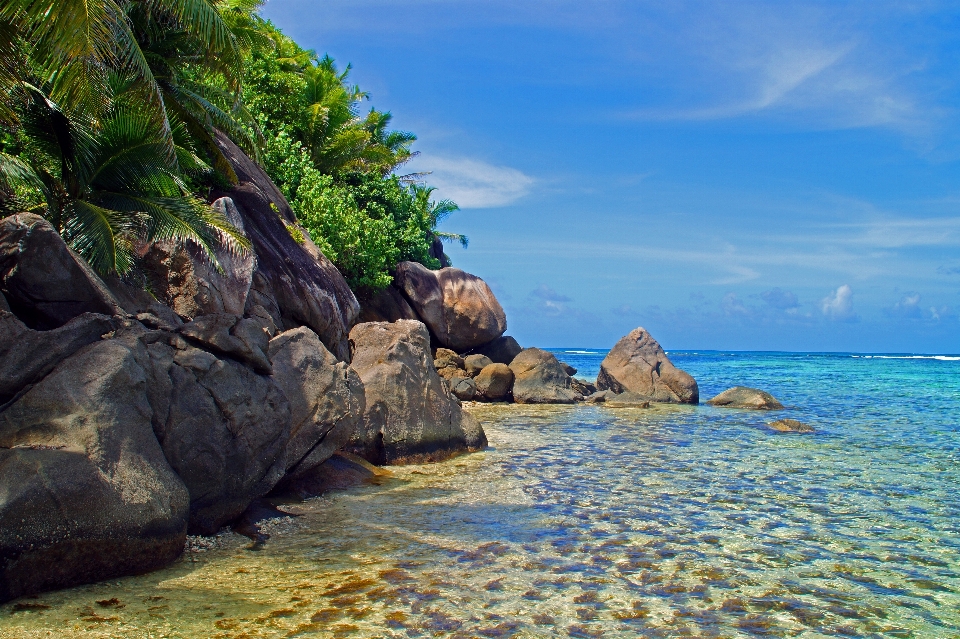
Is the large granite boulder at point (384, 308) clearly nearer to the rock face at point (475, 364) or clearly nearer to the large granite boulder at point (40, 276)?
the rock face at point (475, 364)

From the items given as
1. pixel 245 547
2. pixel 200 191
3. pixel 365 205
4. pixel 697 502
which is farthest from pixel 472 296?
pixel 245 547

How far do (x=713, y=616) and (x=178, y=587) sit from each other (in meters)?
4.19

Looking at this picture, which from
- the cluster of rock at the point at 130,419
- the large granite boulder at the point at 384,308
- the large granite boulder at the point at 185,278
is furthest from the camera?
the large granite boulder at the point at 384,308

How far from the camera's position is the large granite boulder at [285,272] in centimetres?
1616

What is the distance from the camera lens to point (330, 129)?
88.7 ft

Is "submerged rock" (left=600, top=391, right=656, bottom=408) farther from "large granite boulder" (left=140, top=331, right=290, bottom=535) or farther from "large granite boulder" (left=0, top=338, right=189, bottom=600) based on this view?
"large granite boulder" (left=0, top=338, right=189, bottom=600)

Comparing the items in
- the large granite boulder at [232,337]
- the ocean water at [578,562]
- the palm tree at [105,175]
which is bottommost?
the ocean water at [578,562]

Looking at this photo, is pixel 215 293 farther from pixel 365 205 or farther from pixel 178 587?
pixel 365 205

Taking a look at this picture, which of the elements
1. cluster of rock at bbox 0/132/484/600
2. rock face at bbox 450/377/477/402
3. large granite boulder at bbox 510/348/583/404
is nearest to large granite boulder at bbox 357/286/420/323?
rock face at bbox 450/377/477/402

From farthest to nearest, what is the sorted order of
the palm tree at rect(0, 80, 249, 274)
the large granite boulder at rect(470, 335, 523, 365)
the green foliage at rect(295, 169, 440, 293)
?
the large granite boulder at rect(470, 335, 523, 365)
the green foliage at rect(295, 169, 440, 293)
the palm tree at rect(0, 80, 249, 274)

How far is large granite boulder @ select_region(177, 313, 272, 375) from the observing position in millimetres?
Result: 7719

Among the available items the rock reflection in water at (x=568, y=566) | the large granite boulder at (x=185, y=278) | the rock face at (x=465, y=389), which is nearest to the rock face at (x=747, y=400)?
the rock face at (x=465, y=389)

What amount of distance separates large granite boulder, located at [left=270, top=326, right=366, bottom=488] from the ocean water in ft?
2.11

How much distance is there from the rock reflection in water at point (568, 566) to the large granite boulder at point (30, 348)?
1861 millimetres
